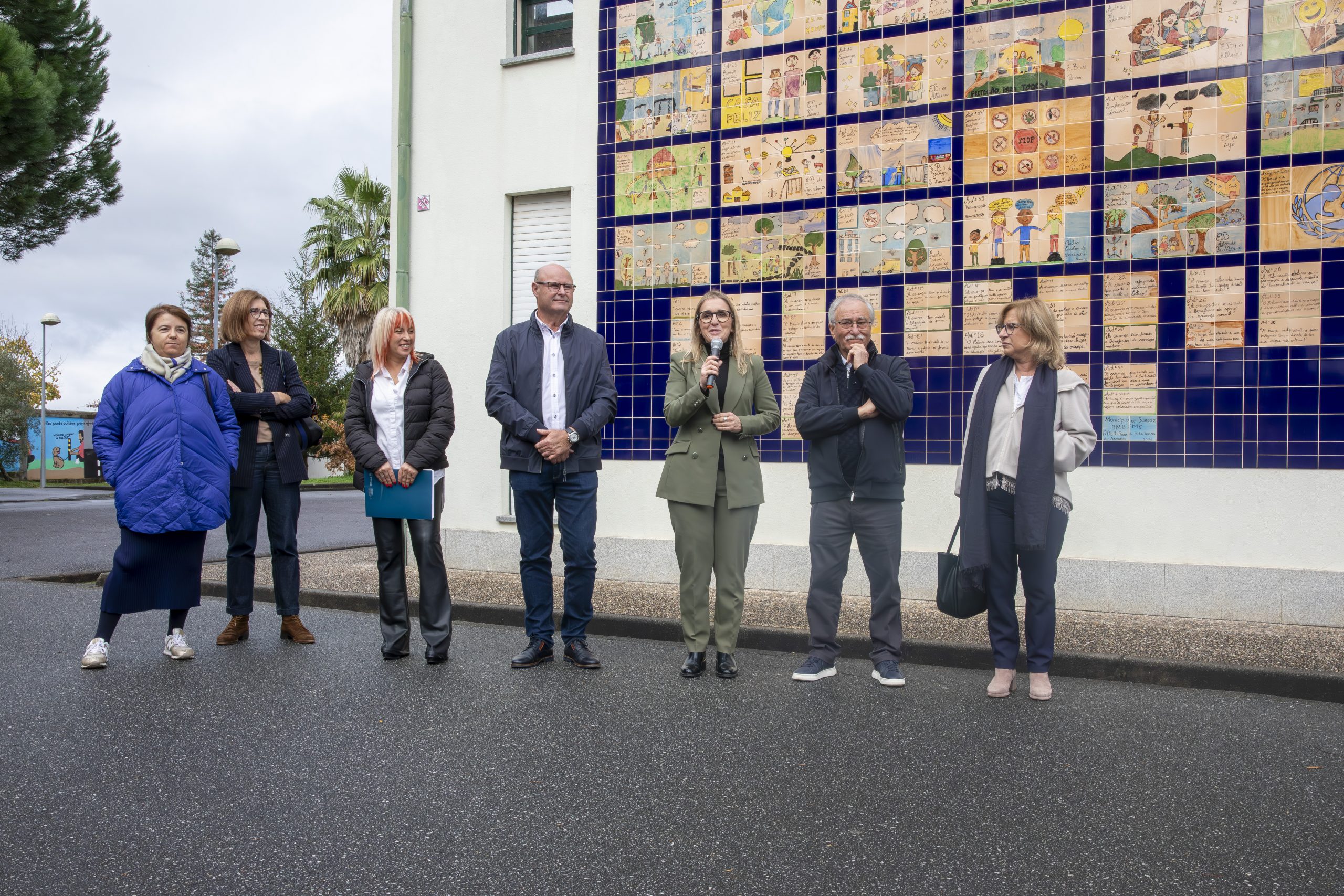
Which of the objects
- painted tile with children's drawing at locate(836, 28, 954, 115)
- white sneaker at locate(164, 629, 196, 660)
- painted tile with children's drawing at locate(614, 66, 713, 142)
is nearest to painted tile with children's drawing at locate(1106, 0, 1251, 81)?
painted tile with children's drawing at locate(836, 28, 954, 115)

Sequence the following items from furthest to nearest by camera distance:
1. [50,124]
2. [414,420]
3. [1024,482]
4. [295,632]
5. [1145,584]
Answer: [50,124] < [1145,584] < [295,632] < [414,420] < [1024,482]

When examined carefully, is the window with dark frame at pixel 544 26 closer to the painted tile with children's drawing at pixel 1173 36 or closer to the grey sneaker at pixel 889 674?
the painted tile with children's drawing at pixel 1173 36

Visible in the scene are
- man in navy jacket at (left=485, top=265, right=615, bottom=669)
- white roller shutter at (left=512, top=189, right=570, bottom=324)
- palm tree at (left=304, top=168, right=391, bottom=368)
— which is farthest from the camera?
palm tree at (left=304, top=168, right=391, bottom=368)

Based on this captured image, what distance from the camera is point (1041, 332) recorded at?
5.02m

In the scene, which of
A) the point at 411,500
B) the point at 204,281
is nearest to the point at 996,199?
the point at 411,500

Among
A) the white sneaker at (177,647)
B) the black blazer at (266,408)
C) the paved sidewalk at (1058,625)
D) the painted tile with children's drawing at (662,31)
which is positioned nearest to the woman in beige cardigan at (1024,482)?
the paved sidewalk at (1058,625)

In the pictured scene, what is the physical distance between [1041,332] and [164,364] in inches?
184

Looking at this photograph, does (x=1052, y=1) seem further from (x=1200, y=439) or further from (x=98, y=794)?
(x=98, y=794)

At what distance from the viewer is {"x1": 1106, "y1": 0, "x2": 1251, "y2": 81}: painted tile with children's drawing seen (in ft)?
23.1

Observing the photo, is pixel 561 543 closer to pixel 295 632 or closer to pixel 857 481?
pixel 857 481

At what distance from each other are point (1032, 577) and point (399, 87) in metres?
7.62

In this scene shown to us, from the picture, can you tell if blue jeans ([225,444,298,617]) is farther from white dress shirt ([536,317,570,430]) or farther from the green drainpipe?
the green drainpipe

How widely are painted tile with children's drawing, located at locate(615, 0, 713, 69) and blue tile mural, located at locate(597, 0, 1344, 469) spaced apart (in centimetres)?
3

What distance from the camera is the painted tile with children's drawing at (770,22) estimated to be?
819cm
